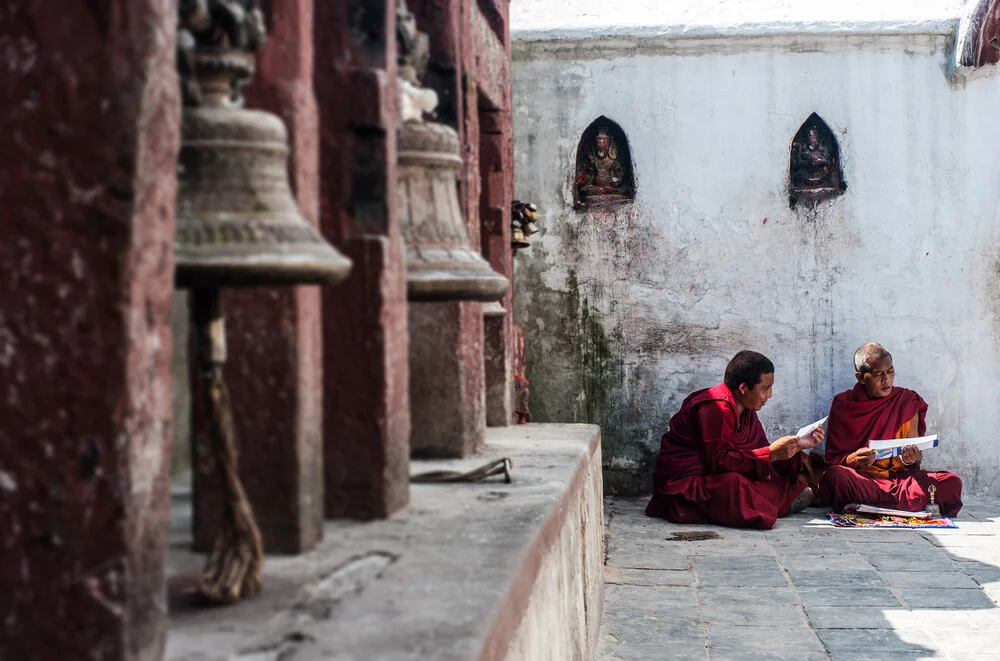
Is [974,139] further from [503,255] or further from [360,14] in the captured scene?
[360,14]

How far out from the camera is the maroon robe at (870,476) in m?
7.95

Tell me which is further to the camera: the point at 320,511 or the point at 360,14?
the point at 360,14

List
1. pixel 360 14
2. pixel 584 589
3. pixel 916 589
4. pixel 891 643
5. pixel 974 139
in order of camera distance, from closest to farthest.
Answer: pixel 360 14
pixel 584 589
pixel 891 643
pixel 916 589
pixel 974 139

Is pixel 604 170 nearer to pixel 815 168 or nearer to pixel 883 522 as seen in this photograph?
pixel 815 168

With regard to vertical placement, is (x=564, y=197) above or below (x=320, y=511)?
above

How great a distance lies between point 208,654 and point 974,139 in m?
7.95

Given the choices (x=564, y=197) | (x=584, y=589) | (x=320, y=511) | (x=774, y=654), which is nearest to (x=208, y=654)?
(x=320, y=511)

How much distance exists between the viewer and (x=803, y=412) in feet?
28.8

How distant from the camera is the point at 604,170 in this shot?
894 cm

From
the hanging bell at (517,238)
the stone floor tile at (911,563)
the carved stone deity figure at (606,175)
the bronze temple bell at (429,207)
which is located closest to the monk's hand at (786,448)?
the stone floor tile at (911,563)

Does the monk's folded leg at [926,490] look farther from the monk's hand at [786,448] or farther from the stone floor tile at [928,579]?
the stone floor tile at [928,579]

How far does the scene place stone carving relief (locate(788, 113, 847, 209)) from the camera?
8.78m

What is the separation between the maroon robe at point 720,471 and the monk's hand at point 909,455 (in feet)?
2.27

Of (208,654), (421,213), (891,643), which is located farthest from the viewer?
(891,643)
